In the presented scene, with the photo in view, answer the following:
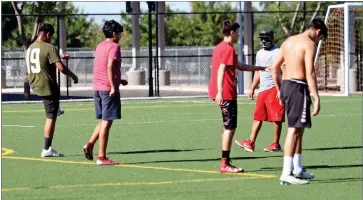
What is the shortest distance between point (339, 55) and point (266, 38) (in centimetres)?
2378

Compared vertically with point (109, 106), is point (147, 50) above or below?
above

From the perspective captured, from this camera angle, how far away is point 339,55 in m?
40.3

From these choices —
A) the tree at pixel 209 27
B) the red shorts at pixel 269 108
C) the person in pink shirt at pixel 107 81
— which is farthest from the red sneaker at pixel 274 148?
the tree at pixel 209 27

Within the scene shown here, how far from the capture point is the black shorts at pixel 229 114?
14.2 meters

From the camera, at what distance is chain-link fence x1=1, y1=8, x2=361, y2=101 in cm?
4541

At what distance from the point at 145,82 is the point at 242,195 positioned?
37209mm

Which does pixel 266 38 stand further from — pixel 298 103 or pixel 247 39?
pixel 247 39

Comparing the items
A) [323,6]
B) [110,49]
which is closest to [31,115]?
[110,49]

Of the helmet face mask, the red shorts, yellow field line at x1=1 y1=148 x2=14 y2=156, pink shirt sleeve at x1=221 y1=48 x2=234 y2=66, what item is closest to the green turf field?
yellow field line at x1=1 y1=148 x2=14 y2=156

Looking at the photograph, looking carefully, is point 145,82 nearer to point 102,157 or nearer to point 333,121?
point 333,121

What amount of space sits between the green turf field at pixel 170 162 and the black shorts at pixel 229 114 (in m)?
0.60

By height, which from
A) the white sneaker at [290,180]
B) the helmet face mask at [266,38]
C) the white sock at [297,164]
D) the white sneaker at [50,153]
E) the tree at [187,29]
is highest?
the tree at [187,29]

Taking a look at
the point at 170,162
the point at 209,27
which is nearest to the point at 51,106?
the point at 170,162

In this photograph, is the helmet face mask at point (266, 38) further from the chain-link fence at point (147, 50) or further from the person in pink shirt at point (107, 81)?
the chain-link fence at point (147, 50)
